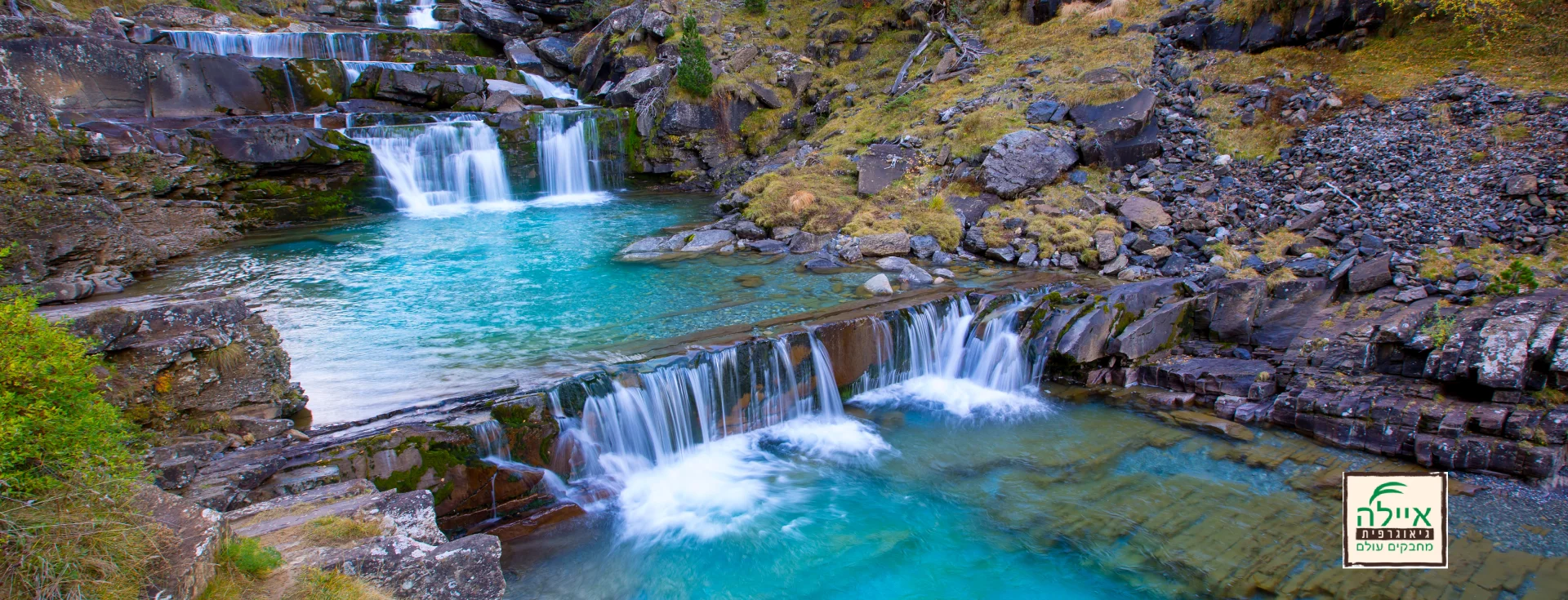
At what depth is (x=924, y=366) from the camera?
34.2 ft

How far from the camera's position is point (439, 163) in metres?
20.3

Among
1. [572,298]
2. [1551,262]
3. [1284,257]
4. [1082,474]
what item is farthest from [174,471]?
[1551,262]

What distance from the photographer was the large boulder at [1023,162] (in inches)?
601

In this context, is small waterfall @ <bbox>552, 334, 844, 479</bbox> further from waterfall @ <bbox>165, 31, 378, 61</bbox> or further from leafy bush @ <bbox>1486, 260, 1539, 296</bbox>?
waterfall @ <bbox>165, 31, 378, 61</bbox>

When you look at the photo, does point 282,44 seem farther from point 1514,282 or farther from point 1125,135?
point 1514,282

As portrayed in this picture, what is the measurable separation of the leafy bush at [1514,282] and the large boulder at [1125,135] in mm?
6743

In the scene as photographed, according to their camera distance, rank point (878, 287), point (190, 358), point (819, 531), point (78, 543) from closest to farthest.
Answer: point (78, 543)
point (190, 358)
point (819, 531)
point (878, 287)

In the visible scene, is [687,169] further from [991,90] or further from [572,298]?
[572,298]

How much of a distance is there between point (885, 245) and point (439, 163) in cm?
1363

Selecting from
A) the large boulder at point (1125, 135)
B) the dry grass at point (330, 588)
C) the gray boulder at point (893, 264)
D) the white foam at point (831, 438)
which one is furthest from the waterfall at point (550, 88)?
the dry grass at point (330, 588)

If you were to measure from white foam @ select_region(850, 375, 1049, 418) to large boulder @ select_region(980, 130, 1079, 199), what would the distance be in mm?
6394

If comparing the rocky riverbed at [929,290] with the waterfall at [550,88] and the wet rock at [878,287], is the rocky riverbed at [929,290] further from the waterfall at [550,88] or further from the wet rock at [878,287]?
the waterfall at [550,88]

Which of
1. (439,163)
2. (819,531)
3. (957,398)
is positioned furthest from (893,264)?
(439,163)

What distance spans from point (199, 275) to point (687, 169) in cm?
1382
